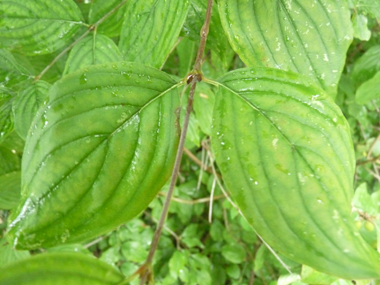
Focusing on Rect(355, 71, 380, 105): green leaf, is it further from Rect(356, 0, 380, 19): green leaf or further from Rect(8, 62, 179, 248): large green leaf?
Rect(8, 62, 179, 248): large green leaf

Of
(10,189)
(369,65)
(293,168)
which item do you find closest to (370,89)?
(369,65)

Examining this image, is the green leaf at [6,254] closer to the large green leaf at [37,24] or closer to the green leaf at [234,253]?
the large green leaf at [37,24]

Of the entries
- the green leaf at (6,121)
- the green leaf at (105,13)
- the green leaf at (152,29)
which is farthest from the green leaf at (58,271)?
the green leaf at (105,13)

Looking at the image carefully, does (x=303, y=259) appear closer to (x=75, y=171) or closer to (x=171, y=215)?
(x=75, y=171)

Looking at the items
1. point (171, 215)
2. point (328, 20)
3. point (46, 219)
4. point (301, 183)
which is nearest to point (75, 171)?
point (46, 219)

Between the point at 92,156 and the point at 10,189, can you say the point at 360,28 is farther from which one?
the point at 10,189
